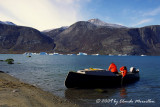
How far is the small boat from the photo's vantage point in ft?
56.4

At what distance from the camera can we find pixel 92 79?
17984mm

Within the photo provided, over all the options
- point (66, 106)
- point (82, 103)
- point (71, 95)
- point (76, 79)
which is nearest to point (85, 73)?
point (76, 79)

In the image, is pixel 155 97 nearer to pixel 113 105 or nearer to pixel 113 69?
pixel 113 105

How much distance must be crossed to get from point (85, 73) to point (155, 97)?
755 cm

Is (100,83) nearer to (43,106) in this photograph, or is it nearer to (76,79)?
(76,79)

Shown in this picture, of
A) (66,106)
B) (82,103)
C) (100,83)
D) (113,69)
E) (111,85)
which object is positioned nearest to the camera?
(66,106)

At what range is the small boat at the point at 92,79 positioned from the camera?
17.2m

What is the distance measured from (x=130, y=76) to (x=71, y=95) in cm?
1248

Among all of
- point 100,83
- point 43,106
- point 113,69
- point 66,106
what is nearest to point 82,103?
point 66,106

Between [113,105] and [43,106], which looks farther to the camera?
[113,105]

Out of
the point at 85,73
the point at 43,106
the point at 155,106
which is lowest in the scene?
the point at 155,106

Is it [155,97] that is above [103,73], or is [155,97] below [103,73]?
below

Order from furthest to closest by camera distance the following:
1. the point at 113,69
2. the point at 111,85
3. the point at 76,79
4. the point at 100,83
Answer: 1. the point at 113,69
2. the point at 111,85
3. the point at 100,83
4. the point at 76,79

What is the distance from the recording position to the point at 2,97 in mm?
10094
